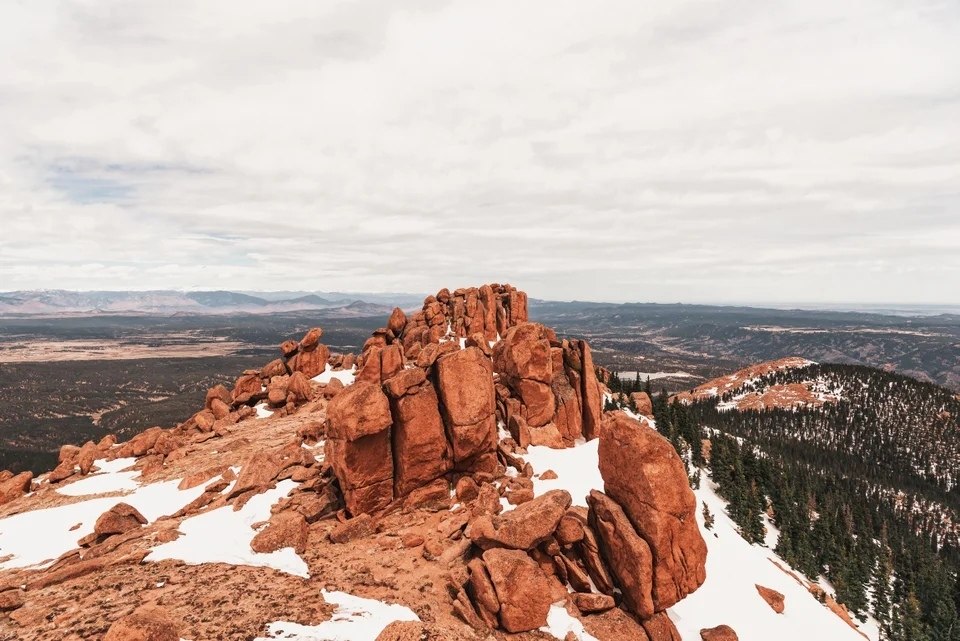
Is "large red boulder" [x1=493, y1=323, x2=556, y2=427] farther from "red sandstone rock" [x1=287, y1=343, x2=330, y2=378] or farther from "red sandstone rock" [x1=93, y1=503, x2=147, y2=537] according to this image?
"red sandstone rock" [x1=287, y1=343, x2=330, y2=378]

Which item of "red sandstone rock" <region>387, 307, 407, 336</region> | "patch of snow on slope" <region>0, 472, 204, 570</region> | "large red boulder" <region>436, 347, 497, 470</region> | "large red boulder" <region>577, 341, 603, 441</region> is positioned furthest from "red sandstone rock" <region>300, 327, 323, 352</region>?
"large red boulder" <region>577, 341, 603, 441</region>

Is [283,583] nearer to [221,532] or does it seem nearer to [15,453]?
[221,532]

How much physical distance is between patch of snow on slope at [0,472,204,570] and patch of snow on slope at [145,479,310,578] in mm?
7078

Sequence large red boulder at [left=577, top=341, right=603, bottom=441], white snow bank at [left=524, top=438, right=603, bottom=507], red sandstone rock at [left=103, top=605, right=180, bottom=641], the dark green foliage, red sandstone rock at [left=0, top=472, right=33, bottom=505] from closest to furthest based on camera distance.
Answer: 1. red sandstone rock at [left=103, top=605, right=180, bottom=641]
2. white snow bank at [left=524, top=438, right=603, bottom=507]
3. red sandstone rock at [left=0, top=472, right=33, bottom=505]
4. large red boulder at [left=577, top=341, right=603, bottom=441]
5. the dark green foliage

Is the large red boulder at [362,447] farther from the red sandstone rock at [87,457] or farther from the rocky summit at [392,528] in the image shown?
the red sandstone rock at [87,457]

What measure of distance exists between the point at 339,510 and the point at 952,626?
116991 mm

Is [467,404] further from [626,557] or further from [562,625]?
[562,625]

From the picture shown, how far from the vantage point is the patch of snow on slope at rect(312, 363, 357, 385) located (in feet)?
230

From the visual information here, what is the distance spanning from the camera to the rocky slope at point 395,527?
70.9 feet

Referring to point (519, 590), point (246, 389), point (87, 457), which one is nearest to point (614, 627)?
point (519, 590)

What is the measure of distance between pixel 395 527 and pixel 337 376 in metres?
44.3

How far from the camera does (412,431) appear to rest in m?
34.4

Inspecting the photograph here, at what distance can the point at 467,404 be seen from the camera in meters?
36.0

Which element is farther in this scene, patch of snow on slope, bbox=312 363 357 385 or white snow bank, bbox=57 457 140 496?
patch of snow on slope, bbox=312 363 357 385
